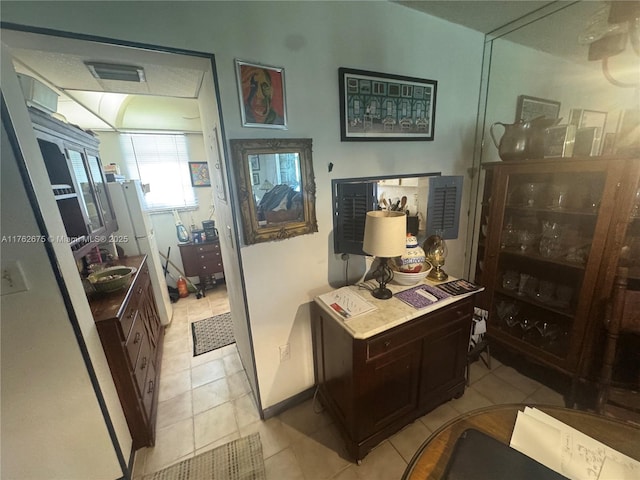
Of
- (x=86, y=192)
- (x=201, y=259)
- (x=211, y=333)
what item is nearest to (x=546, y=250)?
(x=211, y=333)

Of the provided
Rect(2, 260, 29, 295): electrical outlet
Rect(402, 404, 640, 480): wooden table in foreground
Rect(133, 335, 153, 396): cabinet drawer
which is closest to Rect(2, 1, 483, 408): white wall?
Rect(133, 335, 153, 396): cabinet drawer

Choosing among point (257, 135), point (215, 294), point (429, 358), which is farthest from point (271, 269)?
point (215, 294)

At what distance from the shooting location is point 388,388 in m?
1.32

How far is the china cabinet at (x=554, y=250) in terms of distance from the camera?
1.35 meters

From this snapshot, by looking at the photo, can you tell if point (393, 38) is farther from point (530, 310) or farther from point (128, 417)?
point (128, 417)

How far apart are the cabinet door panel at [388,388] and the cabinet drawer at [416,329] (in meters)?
0.05

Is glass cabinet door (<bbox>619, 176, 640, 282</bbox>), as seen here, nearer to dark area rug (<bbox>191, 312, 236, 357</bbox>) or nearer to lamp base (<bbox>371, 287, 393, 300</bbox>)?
lamp base (<bbox>371, 287, 393, 300</bbox>)

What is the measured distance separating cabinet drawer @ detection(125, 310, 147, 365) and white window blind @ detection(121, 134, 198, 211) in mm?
2160

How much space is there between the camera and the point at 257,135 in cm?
127

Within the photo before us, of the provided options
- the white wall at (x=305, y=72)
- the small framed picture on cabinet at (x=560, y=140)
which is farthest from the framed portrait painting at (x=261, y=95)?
the small framed picture on cabinet at (x=560, y=140)

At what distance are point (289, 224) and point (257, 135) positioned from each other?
0.50 metres

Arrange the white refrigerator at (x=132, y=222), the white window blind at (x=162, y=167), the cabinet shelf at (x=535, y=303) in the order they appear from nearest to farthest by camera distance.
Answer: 1. the cabinet shelf at (x=535, y=303)
2. the white refrigerator at (x=132, y=222)
3. the white window blind at (x=162, y=167)

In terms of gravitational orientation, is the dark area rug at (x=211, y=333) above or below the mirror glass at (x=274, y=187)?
below

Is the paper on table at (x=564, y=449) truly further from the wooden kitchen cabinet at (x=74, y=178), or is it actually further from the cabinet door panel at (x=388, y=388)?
the wooden kitchen cabinet at (x=74, y=178)
